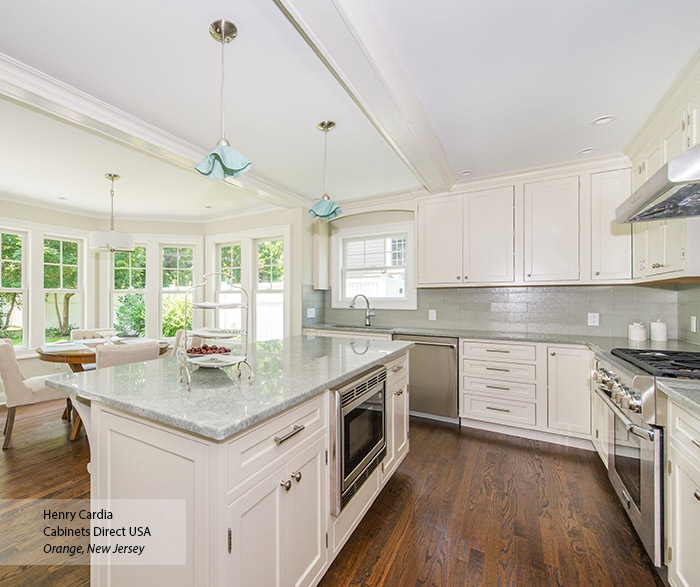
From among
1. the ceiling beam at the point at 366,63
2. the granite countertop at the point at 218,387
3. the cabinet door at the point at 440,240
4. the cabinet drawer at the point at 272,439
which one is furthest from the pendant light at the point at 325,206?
the cabinet door at the point at 440,240

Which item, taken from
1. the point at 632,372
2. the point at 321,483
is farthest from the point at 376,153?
the point at 321,483

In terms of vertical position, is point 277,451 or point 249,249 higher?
point 249,249

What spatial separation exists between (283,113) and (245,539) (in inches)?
92.6

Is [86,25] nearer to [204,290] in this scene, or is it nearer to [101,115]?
[101,115]

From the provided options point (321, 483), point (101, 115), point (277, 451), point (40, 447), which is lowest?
point (40, 447)

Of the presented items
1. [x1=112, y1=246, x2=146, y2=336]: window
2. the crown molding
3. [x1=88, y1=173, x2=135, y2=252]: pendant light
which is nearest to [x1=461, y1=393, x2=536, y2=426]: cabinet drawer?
the crown molding

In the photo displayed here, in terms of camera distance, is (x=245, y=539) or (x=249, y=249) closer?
(x=245, y=539)

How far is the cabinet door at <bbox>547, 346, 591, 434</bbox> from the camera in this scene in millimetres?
2793

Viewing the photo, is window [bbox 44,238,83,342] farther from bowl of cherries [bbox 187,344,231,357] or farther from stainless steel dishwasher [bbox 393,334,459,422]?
stainless steel dishwasher [bbox 393,334,459,422]

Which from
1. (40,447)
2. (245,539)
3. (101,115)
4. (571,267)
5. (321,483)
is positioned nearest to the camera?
(245,539)

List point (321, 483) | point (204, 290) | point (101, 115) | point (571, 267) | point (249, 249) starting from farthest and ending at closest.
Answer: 1. point (204, 290)
2. point (249, 249)
3. point (571, 267)
4. point (101, 115)
5. point (321, 483)

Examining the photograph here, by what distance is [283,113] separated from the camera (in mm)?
2268

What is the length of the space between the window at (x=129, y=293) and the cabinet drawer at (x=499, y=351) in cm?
490

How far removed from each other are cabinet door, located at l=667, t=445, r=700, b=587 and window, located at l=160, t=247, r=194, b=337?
5.71m
